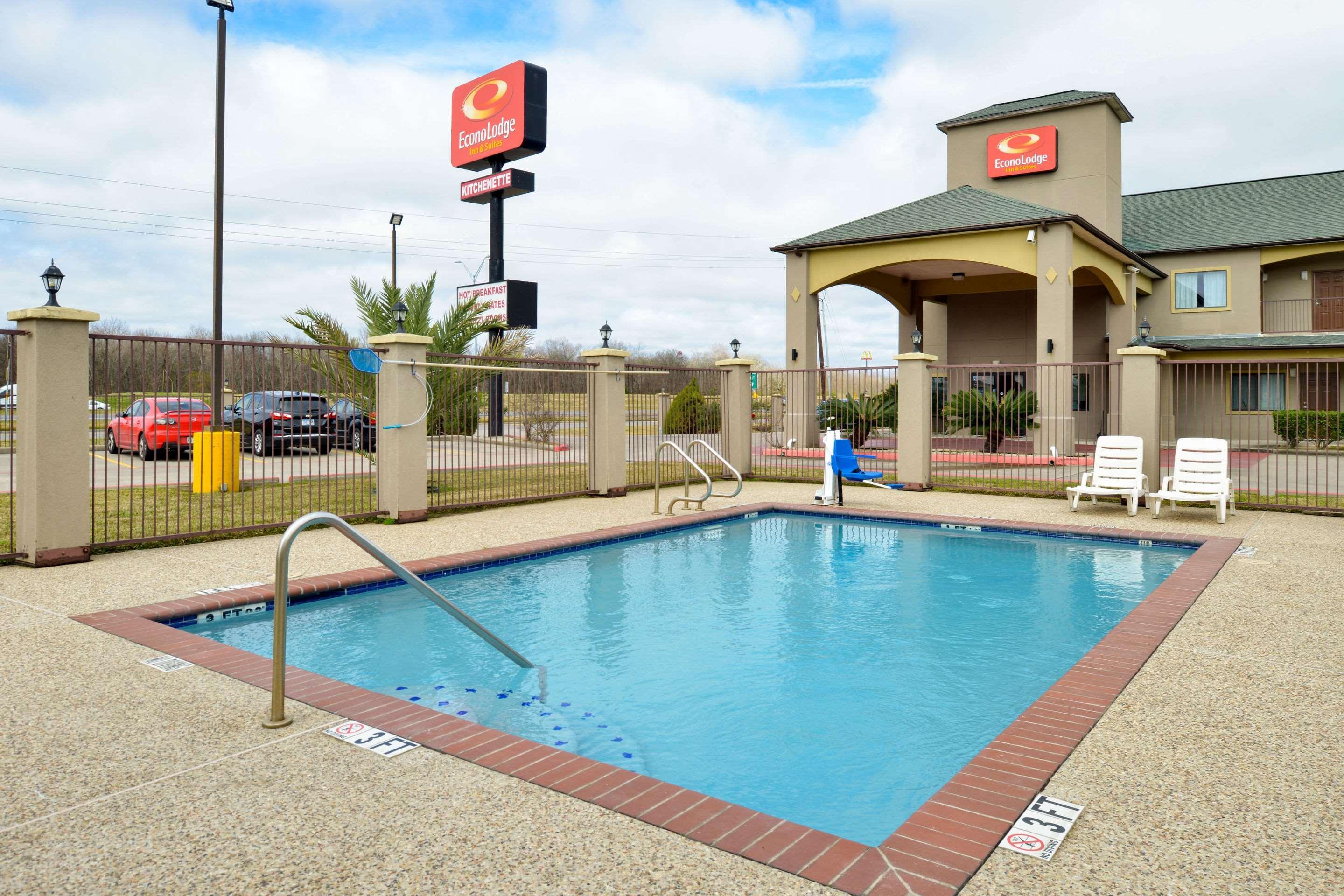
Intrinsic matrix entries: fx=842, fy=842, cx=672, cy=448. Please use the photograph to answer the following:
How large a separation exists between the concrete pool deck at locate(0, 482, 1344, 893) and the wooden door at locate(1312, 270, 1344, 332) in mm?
26377

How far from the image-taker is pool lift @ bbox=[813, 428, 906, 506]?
11.8 meters

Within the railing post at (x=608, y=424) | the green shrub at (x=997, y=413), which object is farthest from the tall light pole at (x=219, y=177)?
the green shrub at (x=997, y=413)

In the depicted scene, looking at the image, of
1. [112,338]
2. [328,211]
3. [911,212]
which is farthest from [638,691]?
[328,211]

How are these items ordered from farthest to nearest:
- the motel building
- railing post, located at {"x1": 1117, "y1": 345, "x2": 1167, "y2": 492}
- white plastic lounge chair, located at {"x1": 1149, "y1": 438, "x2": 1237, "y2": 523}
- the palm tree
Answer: the motel building, the palm tree, railing post, located at {"x1": 1117, "y1": 345, "x2": 1167, "y2": 492}, white plastic lounge chair, located at {"x1": 1149, "y1": 438, "x2": 1237, "y2": 523}

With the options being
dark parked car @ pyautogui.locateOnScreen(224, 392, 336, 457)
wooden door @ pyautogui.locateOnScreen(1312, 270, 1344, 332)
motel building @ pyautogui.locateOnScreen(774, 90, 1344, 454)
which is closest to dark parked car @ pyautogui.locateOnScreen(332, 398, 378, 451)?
dark parked car @ pyautogui.locateOnScreen(224, 392, 336, 457)

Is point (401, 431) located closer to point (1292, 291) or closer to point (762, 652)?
point (762, 652)

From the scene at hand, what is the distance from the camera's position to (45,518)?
709 cm

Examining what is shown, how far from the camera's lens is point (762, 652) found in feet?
18.5

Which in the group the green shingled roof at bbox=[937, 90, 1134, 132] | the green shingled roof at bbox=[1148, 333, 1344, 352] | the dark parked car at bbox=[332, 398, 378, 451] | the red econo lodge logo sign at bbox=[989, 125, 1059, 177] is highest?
the green shingled roof at bbox=[937, 90, 1134, 132]

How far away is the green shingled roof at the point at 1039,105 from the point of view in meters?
24.4

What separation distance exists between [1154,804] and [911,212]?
21.0m

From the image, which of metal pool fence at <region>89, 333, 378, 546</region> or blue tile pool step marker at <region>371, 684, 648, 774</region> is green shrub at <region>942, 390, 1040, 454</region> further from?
blue tile pool step marker at <region>371, 684, 648, 774</region>

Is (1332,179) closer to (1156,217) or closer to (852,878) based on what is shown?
(1156,217)

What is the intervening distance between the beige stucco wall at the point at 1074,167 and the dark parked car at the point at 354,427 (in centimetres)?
2095
